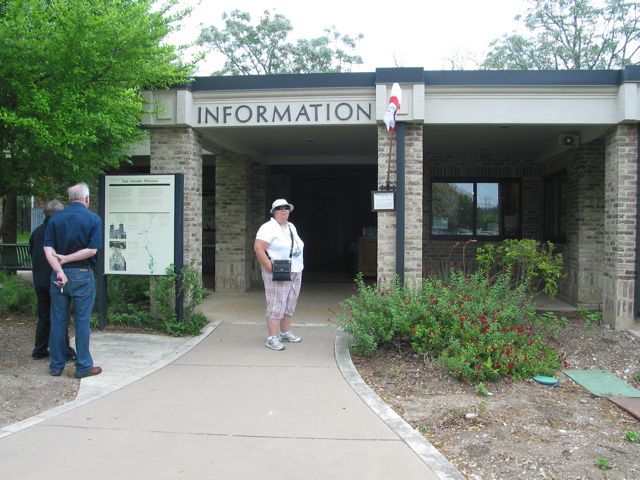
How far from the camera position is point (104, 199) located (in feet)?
25.6

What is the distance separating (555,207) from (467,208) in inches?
75.7

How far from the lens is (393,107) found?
7441mm

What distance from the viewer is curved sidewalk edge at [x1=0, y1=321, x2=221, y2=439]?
176 inches

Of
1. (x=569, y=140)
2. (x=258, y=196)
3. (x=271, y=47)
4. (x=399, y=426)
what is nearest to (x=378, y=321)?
(x=399, y=426)

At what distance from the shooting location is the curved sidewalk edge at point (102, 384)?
14.7ft

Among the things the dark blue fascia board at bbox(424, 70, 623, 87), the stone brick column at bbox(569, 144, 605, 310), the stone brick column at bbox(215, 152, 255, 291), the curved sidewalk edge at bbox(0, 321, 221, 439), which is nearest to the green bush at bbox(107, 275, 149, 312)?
the curved sidewalk edge at bbox(0, 321, 221, 439)

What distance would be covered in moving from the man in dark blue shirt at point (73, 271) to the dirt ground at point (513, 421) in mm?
2847

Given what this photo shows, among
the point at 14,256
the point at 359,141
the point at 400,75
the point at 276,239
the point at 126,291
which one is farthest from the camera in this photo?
the point at 14,256

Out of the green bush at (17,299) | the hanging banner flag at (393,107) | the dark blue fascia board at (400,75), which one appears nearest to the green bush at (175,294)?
the green bush at (17,299)

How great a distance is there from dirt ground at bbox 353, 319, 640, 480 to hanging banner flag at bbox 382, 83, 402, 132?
3.02m

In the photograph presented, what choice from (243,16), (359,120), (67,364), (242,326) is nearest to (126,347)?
(67,364)

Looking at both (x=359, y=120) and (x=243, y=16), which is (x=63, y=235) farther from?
(x=243, y=16)

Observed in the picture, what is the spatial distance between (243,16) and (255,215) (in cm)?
2417

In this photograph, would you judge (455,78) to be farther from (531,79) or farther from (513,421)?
(513,421)
